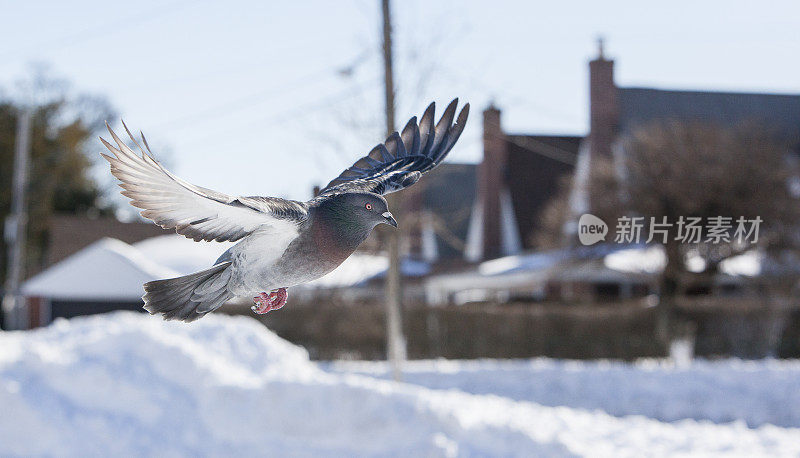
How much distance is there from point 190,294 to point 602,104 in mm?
27818

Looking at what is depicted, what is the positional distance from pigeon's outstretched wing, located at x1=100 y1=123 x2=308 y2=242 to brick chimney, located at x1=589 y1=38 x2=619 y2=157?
2692 centimetres

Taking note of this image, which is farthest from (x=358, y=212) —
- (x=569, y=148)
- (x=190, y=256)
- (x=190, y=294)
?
(x=569, y=148)

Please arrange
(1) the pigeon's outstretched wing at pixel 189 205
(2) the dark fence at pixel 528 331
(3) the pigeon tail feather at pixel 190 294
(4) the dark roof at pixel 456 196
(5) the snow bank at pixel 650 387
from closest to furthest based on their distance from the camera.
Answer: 1. (1) the pigeon's outstretched wing at pixel 189 205
2. (3) the pigeon tail feather at pixel 190 294
3. (5) the snow bank at pixel 650 387
4. (2) the dark fence at pixel 528 331
5. (4) the dark roof at pixel 456 196

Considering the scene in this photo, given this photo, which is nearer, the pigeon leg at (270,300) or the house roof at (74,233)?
the pigeon leg at (270,300)

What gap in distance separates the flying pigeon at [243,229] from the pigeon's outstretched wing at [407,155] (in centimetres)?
28

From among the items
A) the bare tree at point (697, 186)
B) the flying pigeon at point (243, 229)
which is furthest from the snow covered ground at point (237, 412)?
the flying pigeon at point (243, 229)

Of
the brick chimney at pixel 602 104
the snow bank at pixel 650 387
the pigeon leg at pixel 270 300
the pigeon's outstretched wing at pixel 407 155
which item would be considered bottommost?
the snow bank at pixel 650 387

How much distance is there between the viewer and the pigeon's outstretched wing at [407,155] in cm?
167

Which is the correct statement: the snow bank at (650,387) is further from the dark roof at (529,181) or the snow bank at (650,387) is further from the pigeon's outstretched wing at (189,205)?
the pigeon's outstretched wing at (189,205)

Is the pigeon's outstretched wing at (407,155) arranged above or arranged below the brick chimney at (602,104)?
below

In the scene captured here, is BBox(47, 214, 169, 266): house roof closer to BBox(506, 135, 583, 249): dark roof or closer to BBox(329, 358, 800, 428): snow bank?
BBox(329, 358, 800, 428): snow bank

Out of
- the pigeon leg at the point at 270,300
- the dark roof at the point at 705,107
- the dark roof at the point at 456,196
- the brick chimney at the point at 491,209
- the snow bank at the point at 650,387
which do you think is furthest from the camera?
the brick chimney at the point at 491,209

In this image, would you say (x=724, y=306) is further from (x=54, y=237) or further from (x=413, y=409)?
(x=54, y=237)

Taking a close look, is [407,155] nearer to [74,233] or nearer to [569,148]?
[569,148]
